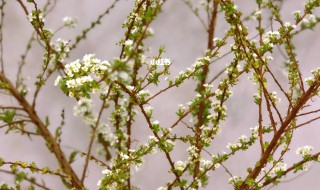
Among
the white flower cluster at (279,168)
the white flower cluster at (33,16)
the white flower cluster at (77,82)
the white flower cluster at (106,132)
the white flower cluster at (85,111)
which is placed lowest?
the white flower cluster at (85,111)

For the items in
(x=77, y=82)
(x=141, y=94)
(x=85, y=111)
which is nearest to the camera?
(x=85, y=111)

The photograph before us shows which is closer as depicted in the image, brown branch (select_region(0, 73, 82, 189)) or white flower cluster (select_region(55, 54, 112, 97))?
brown branch (select_region(0, 73, 82, 189))

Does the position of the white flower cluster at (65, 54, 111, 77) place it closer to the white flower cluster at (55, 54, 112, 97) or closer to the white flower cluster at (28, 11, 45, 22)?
the white flower cluster at (55, 54, 112, 97)

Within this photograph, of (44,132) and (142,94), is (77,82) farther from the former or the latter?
(142,94)

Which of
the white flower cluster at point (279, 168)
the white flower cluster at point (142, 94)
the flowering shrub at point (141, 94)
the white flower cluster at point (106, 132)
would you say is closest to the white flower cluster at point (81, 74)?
the flowering shrub at point (141, 94)

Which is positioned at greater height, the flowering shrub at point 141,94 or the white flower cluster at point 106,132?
the flowering shrub at point 141,94

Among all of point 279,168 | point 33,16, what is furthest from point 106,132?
point 279,168

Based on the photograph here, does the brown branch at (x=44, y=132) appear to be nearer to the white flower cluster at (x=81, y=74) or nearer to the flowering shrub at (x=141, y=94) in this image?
the flowering shrub at (x=141, y=94)

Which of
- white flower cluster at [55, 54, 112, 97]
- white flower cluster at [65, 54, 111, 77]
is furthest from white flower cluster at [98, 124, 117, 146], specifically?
white flower cluster at [65, 54, 111, 77]

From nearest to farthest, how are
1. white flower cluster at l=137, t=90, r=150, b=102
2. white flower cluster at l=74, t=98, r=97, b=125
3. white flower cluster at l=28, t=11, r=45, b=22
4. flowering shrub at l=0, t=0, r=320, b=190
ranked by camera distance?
white flower cluster at l=74, t=98, r=97, b=125 < flowering shrub at l=0, t=0, r=320, b=190 < white flower cluster at l=28, t=11, r=45, b=22 < white flower cluster at l=137, t=90, r=150, b=102

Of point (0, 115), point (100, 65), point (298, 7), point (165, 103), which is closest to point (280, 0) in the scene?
point (298, 7)

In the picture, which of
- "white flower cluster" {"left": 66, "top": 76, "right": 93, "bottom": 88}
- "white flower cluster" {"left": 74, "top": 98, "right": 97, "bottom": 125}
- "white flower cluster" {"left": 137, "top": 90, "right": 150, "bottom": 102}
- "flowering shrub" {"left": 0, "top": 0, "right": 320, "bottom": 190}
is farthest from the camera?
"white flower cluster" {"left": 137, "top": 90, "right": 150, "bottom": 102}
